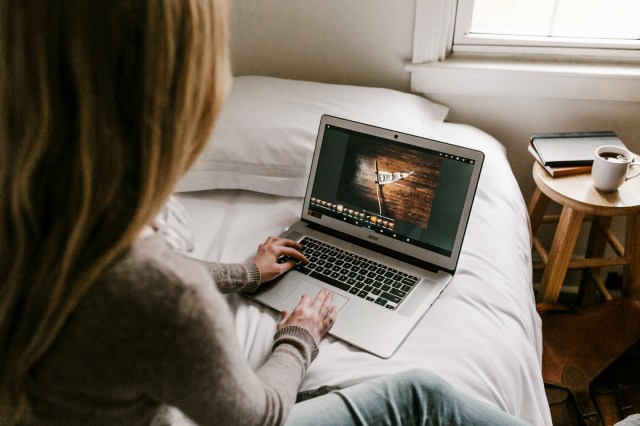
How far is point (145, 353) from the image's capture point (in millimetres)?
541

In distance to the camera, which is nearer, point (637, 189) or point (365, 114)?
point (637, 189)

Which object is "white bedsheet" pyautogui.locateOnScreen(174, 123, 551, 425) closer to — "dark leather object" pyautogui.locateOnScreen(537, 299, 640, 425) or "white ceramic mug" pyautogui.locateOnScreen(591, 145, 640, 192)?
"white ceramic mug" pyautogui.locateOnScreen(591, 145, 640, 192)

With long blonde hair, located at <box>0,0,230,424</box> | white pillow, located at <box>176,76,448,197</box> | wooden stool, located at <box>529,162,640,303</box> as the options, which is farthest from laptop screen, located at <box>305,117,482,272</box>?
long blonde hair, located at <box>0,0,230,424</box>

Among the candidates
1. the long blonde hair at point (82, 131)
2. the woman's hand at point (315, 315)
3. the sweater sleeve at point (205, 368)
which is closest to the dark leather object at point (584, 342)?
the woman's hand at point (315, 315)

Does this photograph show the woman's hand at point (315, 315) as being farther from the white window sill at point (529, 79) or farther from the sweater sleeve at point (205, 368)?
the white window sill at point (529, 79)

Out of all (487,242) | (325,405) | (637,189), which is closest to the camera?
(325,405)

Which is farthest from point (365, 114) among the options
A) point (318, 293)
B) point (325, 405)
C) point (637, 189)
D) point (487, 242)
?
point (325, 405)

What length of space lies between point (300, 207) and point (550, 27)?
0.89 metres

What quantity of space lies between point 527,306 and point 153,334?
81cm

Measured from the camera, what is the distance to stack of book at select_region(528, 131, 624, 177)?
1.34 m

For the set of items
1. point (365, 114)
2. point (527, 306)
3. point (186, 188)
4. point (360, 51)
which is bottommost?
point (527, 306)

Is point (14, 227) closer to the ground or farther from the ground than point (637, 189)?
farther from the ground

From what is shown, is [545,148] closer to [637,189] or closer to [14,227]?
[637,189]

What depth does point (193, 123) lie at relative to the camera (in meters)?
0.54
